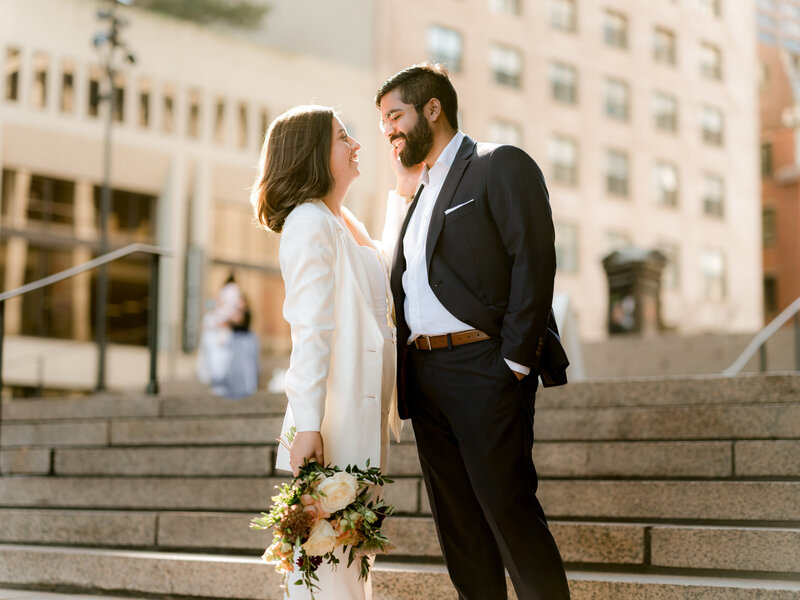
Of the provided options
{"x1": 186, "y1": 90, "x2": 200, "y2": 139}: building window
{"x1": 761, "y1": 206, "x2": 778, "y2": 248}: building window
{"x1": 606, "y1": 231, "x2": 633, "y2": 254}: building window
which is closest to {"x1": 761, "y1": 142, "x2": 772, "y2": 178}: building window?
{"x1": 761, "y1": 206, "x2": 778, "y2": 248}: building window

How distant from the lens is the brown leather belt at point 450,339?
139 inches

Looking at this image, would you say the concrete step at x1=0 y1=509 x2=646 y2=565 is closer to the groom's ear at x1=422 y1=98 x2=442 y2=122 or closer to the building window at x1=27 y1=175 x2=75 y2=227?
the groom's ear at x1=422 y1=98 x2=442 y2=122

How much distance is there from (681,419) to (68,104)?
24248 millimetres

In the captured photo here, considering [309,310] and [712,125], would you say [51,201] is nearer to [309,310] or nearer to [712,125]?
[309,310]

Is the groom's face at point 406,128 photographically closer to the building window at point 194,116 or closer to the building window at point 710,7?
the building window at point 194,116

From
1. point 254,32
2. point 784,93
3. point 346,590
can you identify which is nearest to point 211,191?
point 254,32

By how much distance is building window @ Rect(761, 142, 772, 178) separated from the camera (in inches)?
1753

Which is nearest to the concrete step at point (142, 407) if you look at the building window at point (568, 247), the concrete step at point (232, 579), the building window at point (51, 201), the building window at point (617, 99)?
Answer: the concrete step at point (232, 579)

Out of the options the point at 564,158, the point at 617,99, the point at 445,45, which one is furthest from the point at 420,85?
the point at 617,99

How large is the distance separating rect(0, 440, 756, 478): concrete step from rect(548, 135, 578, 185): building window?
3074 centimetres

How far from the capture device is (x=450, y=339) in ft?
11.7

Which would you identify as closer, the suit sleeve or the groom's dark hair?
the suit sleeve

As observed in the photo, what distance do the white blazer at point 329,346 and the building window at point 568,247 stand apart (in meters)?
32.2

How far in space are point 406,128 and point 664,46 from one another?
3951cm
